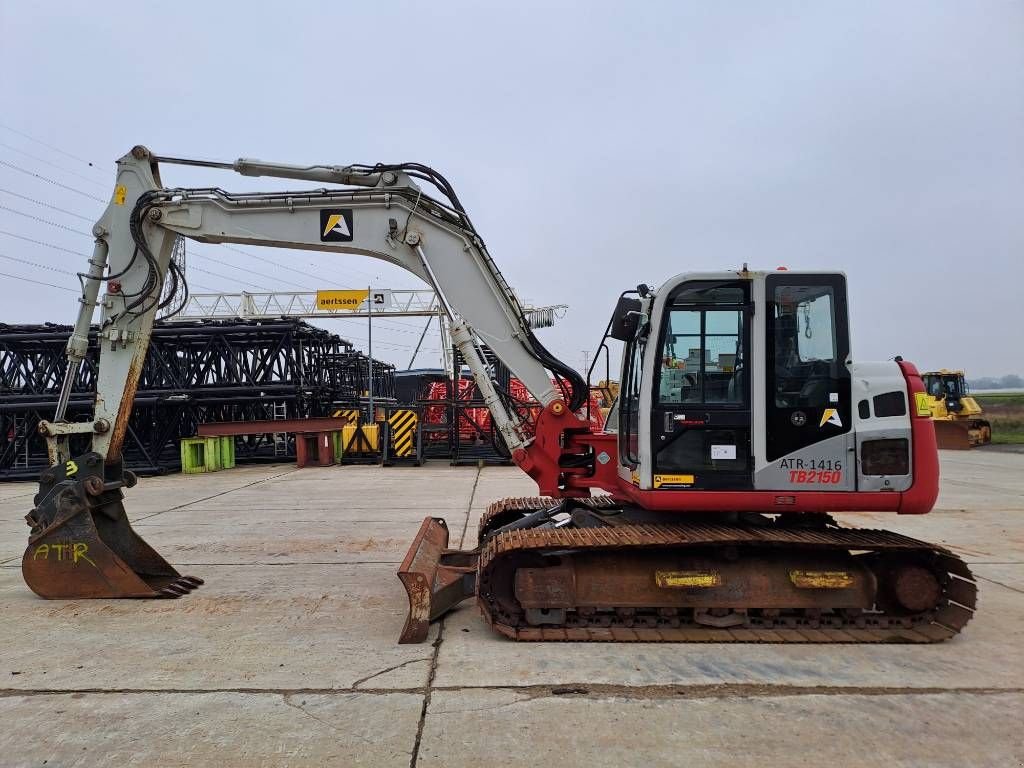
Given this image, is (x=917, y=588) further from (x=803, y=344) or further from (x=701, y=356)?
(x=701, y=356)

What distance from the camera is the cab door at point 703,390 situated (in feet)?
15.9

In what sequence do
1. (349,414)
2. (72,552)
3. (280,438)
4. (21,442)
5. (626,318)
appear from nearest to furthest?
(626,318) < (72,552) < (21,442) < (280,438) < (349,414)

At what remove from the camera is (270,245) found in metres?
6.38

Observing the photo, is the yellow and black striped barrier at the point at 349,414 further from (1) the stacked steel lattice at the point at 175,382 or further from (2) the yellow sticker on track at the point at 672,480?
(2) the yellow sticker on track at the point at 672,480

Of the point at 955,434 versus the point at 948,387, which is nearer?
the point at 955,434

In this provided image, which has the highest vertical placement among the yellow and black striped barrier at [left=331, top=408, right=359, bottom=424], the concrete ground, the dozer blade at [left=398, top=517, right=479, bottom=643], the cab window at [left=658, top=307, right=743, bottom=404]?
the cab window at [left=658, top=307, right=743, bottom=404]

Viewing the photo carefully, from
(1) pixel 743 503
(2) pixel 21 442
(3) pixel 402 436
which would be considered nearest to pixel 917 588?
(1) pixel 743 503

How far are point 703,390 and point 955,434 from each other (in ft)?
84.5

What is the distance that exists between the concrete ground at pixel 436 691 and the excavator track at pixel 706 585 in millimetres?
153

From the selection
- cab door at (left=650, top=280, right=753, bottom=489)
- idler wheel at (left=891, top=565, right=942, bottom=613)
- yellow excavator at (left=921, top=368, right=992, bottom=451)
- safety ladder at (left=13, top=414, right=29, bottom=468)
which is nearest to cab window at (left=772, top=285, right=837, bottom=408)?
cab door at (left=650, top=280, right=753, bottom=489)

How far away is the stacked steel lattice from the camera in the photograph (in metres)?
18.5

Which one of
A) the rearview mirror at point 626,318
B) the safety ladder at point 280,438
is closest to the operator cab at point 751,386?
the rearview mirror at point 626,318

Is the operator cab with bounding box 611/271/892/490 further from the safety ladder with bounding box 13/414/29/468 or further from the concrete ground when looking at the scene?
the safety ladder with bounding box 13/414/29/468

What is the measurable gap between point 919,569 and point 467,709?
353 centimetres
